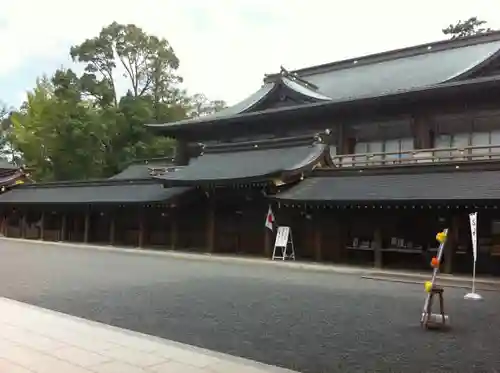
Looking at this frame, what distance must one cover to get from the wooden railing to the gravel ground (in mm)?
6092

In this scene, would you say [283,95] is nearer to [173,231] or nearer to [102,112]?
[173,231]

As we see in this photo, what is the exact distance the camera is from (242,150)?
22.1m

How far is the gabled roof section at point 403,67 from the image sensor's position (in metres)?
21.9

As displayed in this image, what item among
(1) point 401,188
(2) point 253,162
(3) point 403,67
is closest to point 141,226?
(2) point 253,162

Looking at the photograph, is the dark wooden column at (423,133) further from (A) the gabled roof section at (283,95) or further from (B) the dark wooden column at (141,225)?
(B) the dark wooden column at (141,225)

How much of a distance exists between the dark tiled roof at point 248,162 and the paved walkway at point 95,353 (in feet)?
38.1

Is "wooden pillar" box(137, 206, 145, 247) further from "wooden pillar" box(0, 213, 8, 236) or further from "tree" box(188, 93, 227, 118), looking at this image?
"tree" box(188, 93, 227, 118)

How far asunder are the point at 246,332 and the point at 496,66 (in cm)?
1626

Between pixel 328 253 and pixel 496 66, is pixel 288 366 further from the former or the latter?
pixel 496 66

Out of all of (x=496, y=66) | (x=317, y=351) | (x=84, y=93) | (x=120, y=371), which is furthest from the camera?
(x=84, y=93)

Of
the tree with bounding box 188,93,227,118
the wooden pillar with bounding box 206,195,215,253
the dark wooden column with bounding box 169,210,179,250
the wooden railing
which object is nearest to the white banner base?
the wooden railing

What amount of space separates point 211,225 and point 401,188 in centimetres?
827

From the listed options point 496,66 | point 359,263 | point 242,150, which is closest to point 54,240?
point 242,150

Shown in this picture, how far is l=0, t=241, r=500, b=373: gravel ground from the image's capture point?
5.86m
